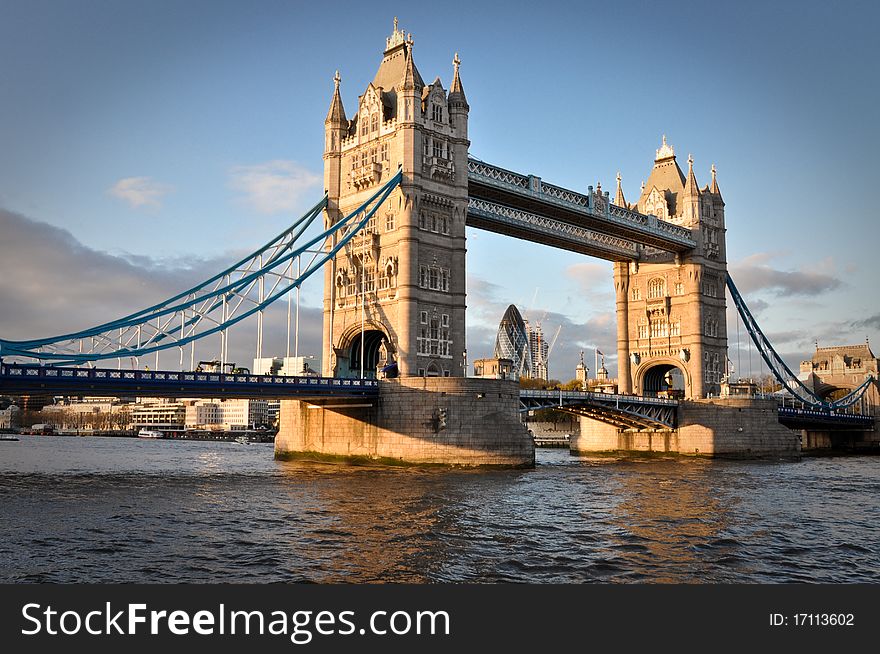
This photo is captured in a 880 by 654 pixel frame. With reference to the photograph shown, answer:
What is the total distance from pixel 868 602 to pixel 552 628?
632 cm

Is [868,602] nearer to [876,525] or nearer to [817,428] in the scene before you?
[876,525]

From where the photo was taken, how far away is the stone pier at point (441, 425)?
54750 millimetres

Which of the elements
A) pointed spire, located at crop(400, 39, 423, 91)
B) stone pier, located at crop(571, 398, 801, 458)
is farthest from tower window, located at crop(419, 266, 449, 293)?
stone pier, located at crop(571, 398, 801, 458)

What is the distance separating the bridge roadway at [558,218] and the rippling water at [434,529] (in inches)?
1086

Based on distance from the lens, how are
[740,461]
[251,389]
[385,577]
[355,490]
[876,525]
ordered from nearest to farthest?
[385,577], [876,525], [355,490], [251,389], [740,461]

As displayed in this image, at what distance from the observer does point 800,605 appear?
599 inches

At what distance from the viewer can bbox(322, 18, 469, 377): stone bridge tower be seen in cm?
6250

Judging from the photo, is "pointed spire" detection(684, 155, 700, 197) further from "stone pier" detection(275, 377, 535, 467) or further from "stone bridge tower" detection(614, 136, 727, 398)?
"stone pier" detection(275, 377, 535, 467)

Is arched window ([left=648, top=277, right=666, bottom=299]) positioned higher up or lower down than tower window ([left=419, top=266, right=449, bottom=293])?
higher up

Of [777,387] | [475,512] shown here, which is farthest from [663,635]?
[777,387]

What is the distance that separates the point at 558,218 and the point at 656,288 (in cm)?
2249

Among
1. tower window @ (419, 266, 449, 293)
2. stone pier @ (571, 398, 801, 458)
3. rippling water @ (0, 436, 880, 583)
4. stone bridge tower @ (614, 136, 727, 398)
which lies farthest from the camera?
stone bridge tower @ (614, 136, 727, 398)

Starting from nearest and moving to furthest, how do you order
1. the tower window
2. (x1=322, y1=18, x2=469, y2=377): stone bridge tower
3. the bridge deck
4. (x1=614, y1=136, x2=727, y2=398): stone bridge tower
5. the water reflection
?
1. the water reflection
2. the bridge deck
3. (x1=322, y1=18, x2=469, y2=377): stone bridge tower
4. the tower window
5. (x1=614, y1=136, x2=727, y2=398): stone bridge tower

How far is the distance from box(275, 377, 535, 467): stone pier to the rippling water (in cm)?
431
